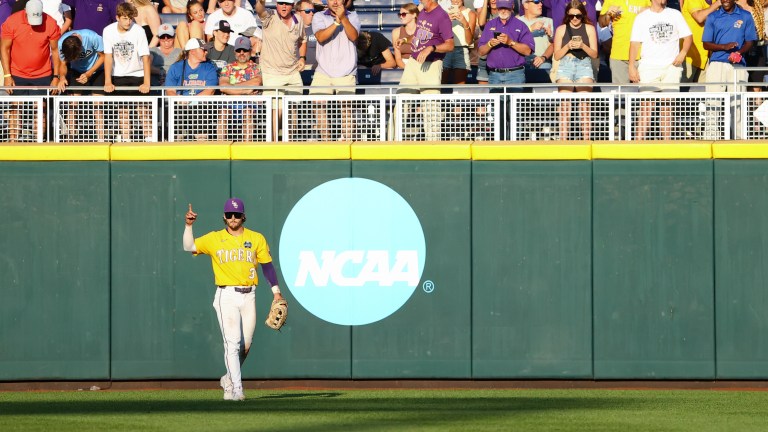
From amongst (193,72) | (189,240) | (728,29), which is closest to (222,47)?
(193,72)

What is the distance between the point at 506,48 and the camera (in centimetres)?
1795

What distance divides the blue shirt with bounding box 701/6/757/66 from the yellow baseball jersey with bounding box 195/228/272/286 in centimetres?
688

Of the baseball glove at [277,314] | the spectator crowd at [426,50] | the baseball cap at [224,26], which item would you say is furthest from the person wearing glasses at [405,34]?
the baseball glove at [277,314]

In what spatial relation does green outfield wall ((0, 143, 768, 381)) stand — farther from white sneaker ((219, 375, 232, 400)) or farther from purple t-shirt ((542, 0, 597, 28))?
purple t-shirt ((542, 0, 597, 28))

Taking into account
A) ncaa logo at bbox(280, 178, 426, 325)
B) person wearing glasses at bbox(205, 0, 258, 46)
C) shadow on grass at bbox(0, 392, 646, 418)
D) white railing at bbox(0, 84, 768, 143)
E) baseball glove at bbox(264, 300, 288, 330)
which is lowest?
shadow on grass at bbox(0, 392, 646, 418)

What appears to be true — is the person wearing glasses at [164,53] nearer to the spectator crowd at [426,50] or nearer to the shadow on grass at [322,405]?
the spectator crowd at [426,50]

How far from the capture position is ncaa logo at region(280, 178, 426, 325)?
1691 cm

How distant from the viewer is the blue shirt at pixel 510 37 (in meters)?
17.9

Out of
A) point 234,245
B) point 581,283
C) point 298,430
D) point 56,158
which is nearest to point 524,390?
point 581,283

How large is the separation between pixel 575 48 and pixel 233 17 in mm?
5045

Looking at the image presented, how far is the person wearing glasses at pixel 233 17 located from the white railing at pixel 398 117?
2.60 m

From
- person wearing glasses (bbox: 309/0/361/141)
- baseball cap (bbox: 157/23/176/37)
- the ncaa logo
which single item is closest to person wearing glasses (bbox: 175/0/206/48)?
baseball cap (bbox: 157/23/176/37)

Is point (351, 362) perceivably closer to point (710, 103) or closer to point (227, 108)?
point (227, 108)

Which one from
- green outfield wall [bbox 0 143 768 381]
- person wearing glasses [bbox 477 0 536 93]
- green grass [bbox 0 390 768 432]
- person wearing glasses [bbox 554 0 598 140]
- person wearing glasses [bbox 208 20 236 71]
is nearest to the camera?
green grass [bbox 0 390 768 432]
